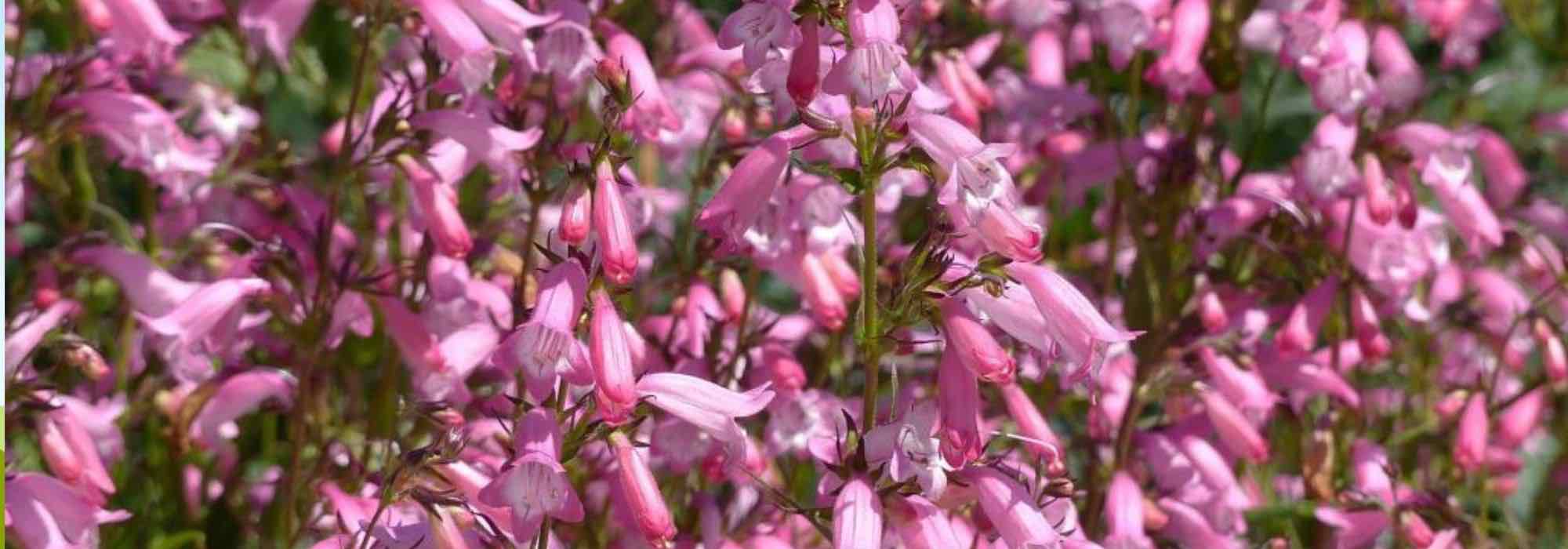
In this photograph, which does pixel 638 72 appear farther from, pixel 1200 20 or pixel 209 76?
pixel 209 76

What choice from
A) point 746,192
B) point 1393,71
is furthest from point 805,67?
point 1393,71

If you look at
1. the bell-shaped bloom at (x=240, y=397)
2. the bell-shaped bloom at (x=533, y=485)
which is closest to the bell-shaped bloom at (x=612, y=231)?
the bell-shaped bloom at (x=533, y=485)

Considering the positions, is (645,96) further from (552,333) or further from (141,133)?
(552,333)

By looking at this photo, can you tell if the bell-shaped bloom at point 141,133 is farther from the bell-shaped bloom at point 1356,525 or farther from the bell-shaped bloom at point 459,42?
the bell-shaped bloom at point 1356,525

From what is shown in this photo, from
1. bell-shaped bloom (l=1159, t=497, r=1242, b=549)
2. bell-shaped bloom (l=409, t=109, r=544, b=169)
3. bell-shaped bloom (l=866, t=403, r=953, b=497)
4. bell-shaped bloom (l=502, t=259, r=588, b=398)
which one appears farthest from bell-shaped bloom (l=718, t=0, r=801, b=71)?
bell-shaped bloom (l=1159, t=497, r=1242, b=549)

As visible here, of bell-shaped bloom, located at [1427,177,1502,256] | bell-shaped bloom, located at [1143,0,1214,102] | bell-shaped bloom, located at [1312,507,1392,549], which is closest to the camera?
bell-shaped bloom, located at [1312,507,1392,549]

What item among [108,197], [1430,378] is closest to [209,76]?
[108,197]

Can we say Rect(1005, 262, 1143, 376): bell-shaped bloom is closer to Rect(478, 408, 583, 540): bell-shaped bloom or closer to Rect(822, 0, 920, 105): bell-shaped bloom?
Rect(822, 0, 920, 105): bell-shaped bloom
